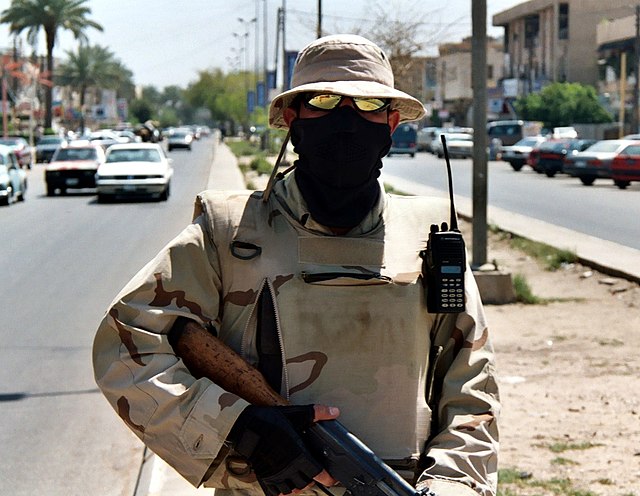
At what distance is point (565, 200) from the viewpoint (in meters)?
25.7

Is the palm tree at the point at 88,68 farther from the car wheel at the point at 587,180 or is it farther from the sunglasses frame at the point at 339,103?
the sunglasses frame at the point at 339,103

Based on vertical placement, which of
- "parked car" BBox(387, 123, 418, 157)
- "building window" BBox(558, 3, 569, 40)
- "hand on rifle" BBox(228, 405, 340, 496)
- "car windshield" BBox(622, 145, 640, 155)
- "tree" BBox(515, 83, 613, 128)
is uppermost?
"building window" BBox(558, 3, 569, 40)

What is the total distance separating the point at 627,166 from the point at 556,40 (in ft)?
175

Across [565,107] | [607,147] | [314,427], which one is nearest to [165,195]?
[607,147]

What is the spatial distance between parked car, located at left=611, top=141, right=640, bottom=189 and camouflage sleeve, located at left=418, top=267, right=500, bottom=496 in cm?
2869

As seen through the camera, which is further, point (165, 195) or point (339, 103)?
point (165, 195)

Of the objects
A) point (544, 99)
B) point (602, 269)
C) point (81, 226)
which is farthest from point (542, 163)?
point (544, 99)

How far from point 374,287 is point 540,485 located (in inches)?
118

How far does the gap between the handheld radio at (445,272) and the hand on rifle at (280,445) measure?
0.32 m

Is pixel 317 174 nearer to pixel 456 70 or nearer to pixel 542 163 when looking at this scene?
pixel 542 163

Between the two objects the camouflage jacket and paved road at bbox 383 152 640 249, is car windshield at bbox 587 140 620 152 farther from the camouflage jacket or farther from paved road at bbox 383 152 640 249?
the camouflage jacket

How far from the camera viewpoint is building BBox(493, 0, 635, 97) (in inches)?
3115

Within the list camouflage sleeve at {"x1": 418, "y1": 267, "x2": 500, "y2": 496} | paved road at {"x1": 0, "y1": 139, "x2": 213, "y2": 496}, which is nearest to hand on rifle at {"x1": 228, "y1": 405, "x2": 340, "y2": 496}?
camouflage sleeve at {"x1": 418, "y1": 267, "x2": 500, "y2": 496}

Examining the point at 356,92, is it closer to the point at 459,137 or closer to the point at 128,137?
the point at 459,137
